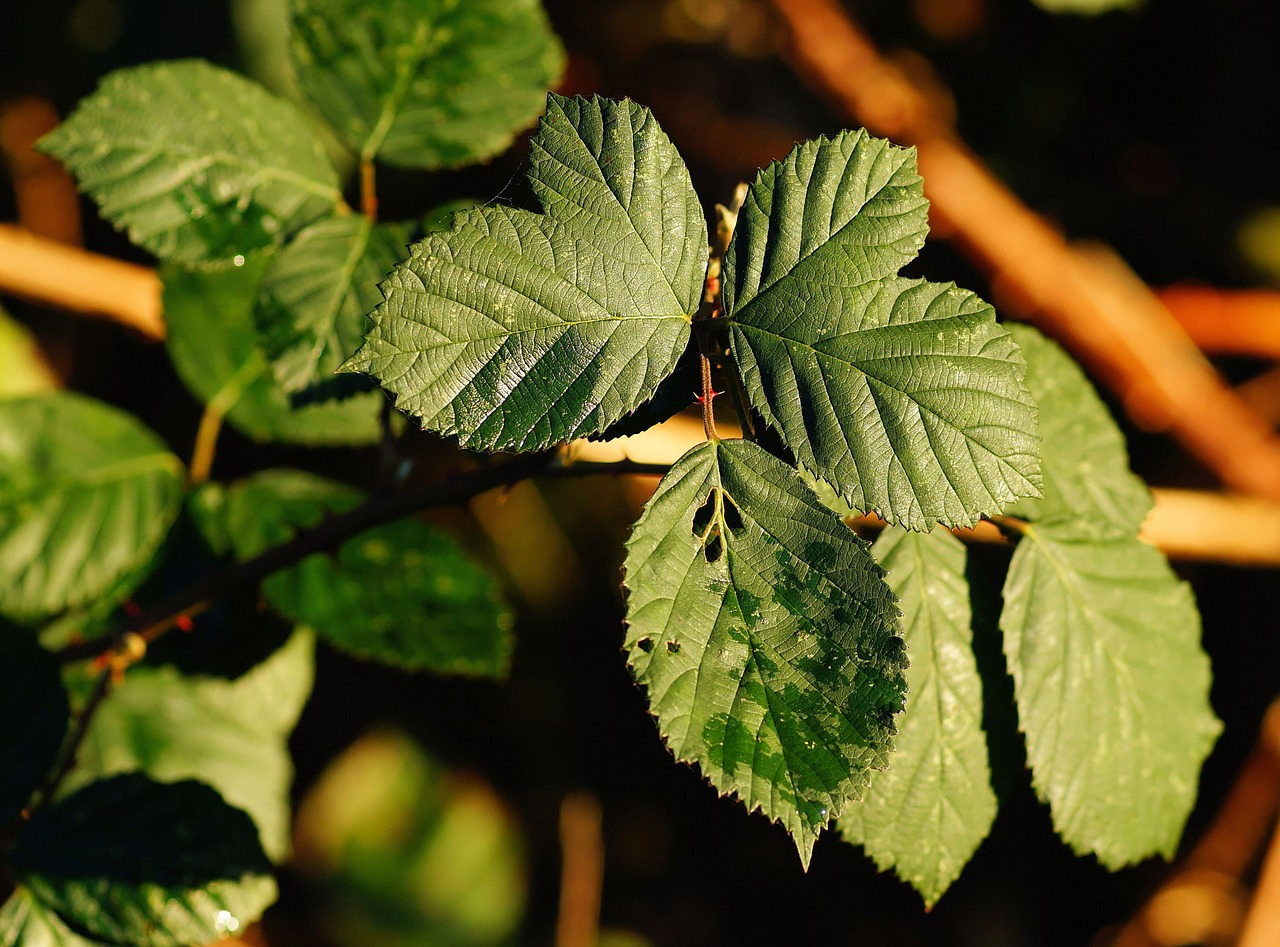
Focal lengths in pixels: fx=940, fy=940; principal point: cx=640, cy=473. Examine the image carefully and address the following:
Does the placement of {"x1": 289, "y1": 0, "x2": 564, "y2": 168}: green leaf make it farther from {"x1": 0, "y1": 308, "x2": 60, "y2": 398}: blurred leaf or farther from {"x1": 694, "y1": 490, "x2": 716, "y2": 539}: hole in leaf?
{"x1": 0, "y1": 308, "x2": 60, "y2": 398}: blurred leaf

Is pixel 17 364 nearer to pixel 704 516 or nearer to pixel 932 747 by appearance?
pixel 704 516

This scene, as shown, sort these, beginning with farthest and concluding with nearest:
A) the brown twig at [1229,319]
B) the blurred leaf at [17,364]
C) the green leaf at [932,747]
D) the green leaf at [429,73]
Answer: the brown twig at [1229,319] → the blurred leaf at [17,364] → the green leaf at [429,73] → the green leaf at [932,747]

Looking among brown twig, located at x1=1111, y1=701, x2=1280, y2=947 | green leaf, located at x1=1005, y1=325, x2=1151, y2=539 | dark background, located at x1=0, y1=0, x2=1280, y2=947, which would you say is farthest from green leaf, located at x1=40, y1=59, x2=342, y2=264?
brown twig, located at x1=1111, y1=701, x2=1280, y2=947

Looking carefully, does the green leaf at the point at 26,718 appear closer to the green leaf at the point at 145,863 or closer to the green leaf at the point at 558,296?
the green leaf at the point at 145,863

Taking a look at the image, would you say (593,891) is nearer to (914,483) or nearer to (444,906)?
(444,906)

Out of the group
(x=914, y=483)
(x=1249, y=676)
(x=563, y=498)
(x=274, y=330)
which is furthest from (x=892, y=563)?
(x=1249, y=676)

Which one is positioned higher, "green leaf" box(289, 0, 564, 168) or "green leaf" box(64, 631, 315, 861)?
"green leaf" box(289, 0, 564, 168)

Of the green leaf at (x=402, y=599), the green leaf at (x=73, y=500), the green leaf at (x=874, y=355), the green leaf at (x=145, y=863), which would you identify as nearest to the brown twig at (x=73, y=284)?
the green leaf at (x=73, y=500)
